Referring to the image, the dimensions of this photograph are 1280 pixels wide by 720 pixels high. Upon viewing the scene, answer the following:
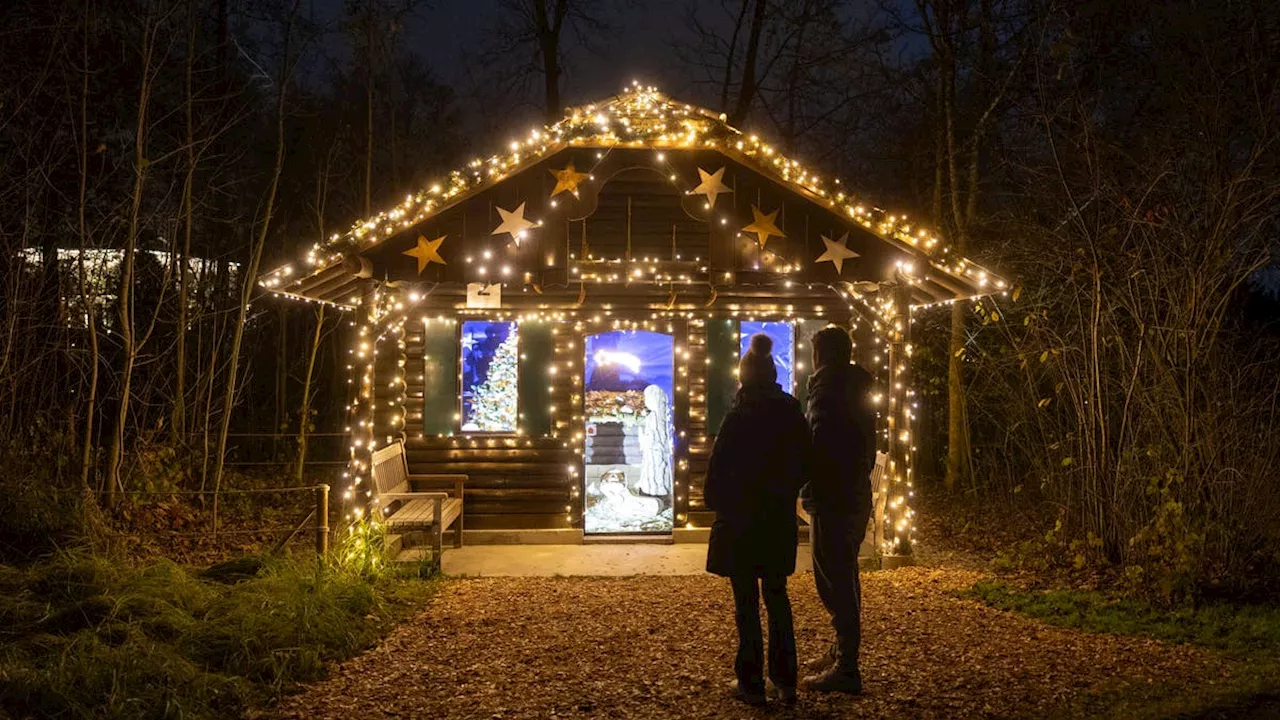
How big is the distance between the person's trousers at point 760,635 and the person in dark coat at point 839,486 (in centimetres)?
38

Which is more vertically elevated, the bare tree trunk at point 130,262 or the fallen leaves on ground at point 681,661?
the bare tree trunk at point 130,262

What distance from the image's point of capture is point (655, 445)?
11562mm

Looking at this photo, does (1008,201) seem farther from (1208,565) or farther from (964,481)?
(1208,565)

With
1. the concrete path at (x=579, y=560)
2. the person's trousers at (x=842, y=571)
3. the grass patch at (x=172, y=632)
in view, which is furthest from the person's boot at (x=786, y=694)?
the concrete path at (x=579, y=560)

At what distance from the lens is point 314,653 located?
5.84 metres

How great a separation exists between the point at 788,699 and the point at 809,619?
6.80 feet

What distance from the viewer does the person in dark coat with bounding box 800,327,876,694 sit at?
5090 mm

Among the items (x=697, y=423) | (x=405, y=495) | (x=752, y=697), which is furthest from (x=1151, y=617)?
(x=405, y=495)

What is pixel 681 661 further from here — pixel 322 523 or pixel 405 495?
pixel 405 495

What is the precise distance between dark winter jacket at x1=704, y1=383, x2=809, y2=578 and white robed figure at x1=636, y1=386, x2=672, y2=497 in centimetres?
648

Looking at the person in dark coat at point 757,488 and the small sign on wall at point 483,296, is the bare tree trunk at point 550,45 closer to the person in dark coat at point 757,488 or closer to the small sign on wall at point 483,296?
the small sign on wall at point 483,296

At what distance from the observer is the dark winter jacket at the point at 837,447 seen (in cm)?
507

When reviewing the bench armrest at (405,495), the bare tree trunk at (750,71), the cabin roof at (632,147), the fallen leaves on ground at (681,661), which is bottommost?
the fallen leaves on ground at (681,661)

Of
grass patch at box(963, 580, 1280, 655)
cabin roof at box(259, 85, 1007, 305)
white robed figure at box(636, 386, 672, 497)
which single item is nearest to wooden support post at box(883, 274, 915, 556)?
cabin roof at box(259, 85, 1007, 305)
